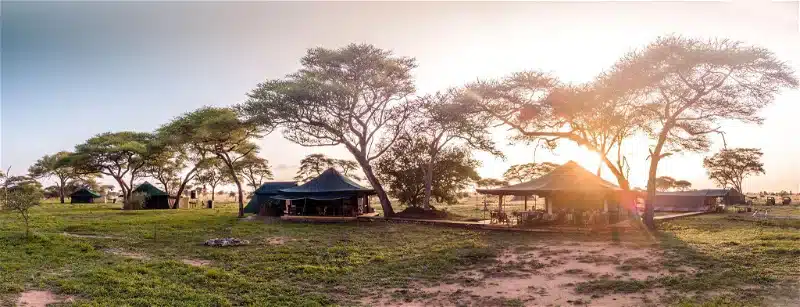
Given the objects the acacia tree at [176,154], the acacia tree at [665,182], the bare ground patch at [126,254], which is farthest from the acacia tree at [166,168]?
the acacia tree at [665,182]

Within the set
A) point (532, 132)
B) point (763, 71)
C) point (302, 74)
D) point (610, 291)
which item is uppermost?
point (302, 74)

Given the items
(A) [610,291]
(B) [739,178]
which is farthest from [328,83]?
(B) [739,178]

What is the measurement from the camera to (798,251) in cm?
1557

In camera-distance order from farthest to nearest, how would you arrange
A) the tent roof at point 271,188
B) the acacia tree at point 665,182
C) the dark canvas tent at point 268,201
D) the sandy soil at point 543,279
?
the acacia tree at point 665,182 → the tent roof at point 271,188 → the dark canvas tent at point 268,201 → the sandy soil at point 543,279

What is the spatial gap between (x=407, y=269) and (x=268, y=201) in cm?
2246

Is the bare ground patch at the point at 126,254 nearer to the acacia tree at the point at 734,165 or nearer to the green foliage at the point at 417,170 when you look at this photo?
the green foliage at the point at 417,170

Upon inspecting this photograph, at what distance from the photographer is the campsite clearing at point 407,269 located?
37.7ft

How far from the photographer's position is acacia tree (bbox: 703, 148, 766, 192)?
6128cm

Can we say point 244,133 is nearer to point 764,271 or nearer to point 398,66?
point 398,66

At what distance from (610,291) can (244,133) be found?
34218mm

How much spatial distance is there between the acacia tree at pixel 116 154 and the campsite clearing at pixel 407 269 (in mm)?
29503

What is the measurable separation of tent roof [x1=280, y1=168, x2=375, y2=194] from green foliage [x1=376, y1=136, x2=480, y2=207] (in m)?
5.07

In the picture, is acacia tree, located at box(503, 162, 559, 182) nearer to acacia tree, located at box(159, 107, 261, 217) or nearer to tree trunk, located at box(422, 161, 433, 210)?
tree trunk, located at box(422, 161, 433, 210)

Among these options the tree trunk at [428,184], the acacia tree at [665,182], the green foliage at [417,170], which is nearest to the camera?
the tree trunk at [428,184]
